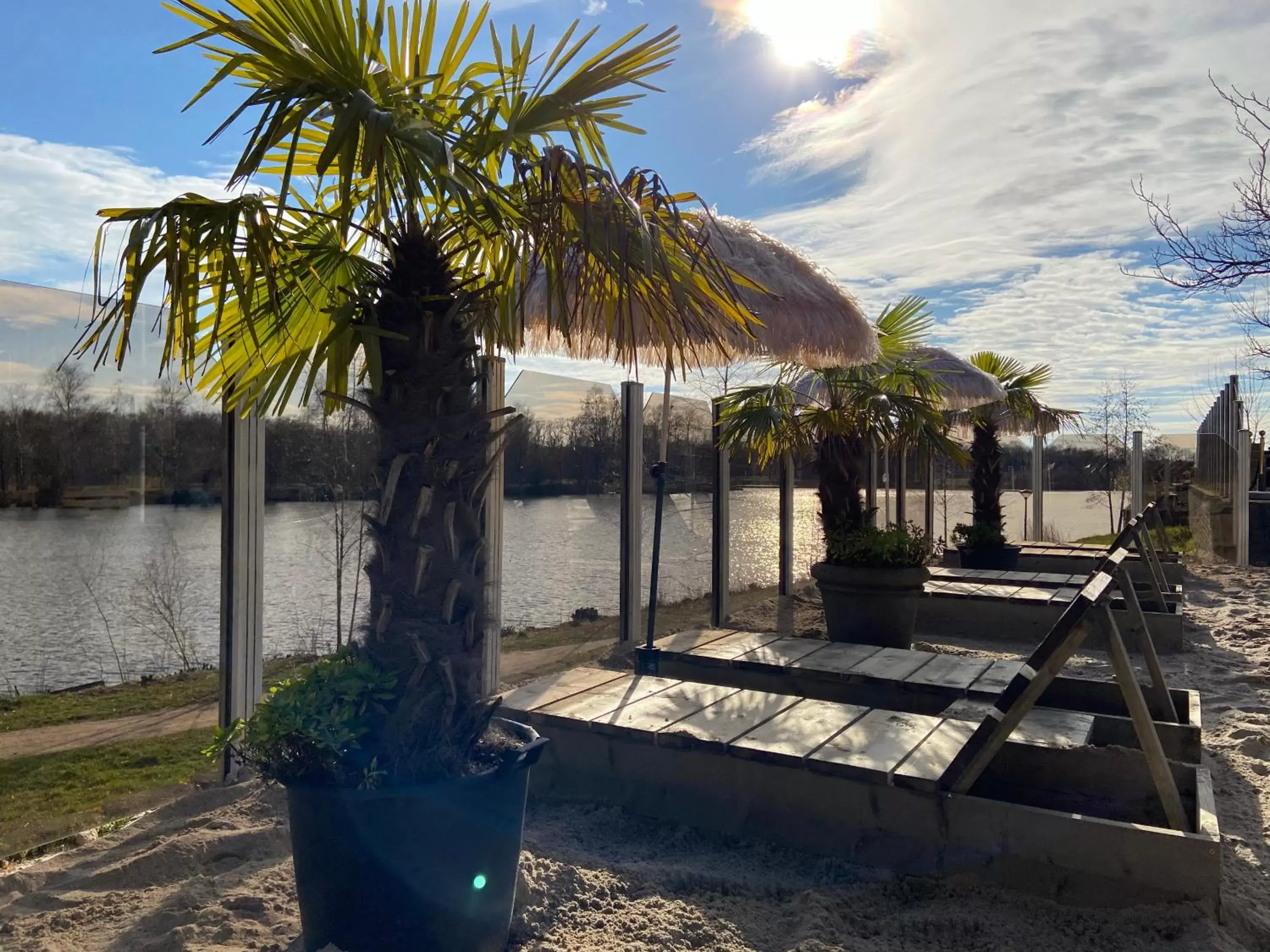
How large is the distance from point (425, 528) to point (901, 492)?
30.6 feet

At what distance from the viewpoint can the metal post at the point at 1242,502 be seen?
11469 millimetres

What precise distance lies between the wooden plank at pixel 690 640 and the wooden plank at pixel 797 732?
45.4 inches

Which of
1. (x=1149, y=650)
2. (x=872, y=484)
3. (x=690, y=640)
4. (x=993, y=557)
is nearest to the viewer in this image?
(x=1149, y=650)

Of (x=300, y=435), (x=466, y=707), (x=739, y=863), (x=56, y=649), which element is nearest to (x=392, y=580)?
(x=466, y=707)

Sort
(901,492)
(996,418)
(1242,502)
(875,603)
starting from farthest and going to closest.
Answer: (1242,502) < (996,418) < (901,492) < (875,603)

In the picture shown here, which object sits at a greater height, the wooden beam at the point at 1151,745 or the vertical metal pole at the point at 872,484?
the vertical metal pole at the point at 872,484

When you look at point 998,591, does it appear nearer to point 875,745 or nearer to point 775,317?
point 775,317

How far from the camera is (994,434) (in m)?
10.9

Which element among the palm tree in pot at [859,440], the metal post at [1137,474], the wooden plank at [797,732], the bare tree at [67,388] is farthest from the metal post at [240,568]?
the metal post at [1137,474]

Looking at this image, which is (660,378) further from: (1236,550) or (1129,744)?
(1236,550)

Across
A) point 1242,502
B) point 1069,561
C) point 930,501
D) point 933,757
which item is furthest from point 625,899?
point 1242,502

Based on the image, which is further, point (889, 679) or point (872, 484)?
point (872, 484)

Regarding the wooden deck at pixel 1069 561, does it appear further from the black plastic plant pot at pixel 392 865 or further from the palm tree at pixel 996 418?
the black plastic plant pot at pixel 392 865

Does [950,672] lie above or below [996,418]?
below
